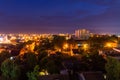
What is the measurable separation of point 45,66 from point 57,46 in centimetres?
1255

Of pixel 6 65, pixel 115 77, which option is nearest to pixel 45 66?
pixel 6 65

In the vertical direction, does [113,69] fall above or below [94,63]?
above

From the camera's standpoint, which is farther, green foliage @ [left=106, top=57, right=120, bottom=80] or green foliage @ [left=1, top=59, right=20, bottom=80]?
green foliage @ [left=1, top=59, right=20, bottom=80]

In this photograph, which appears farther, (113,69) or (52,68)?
(52,68)

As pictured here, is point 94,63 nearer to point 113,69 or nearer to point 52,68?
point 52,68

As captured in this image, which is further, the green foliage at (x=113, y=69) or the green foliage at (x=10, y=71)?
the green foliage at (x=10, y=71)

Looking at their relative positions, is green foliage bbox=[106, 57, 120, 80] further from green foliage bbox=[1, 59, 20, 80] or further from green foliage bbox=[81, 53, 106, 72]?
green foliage bbox=[1, 59, 20, 80]

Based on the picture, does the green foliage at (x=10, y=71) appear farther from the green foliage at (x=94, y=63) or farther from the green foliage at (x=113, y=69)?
the green foliage at (x=113, y=69)

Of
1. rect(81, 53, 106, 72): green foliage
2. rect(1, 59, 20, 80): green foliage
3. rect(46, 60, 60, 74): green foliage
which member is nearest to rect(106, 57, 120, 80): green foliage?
rect(81, 53, 106, 72): green foliage

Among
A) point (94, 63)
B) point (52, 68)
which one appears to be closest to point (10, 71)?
point (52, 68)

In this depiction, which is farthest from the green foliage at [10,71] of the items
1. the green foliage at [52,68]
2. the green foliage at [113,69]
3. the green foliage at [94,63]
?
the green foliage at [113,69]

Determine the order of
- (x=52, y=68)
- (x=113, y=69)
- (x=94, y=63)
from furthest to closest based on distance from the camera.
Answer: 1. (x=94, y=63)
2. (x=52, y=68)
3. (x=113, y=69)

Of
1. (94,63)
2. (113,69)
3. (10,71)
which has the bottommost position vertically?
(10,71)

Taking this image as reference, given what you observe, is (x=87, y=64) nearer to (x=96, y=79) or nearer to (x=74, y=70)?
(x=74, y=70)
